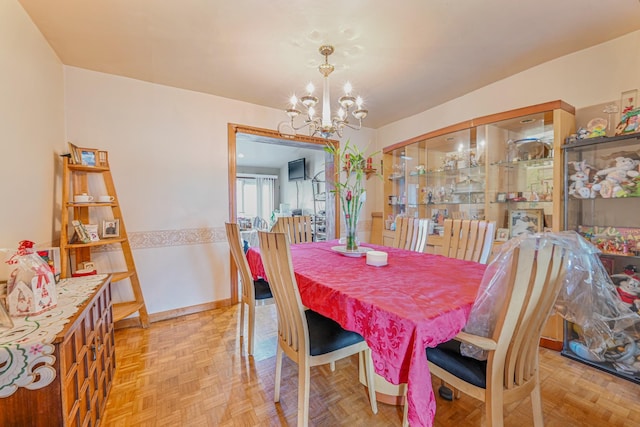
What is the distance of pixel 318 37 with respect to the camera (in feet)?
6.49

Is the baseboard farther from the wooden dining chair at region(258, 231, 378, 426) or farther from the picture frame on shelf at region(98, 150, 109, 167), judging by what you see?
the wooden dining chair at region(258, 231, 378, 426)

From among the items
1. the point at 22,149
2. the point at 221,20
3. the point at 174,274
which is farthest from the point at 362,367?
the point at 22,149

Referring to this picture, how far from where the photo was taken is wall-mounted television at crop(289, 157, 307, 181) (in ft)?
22.3

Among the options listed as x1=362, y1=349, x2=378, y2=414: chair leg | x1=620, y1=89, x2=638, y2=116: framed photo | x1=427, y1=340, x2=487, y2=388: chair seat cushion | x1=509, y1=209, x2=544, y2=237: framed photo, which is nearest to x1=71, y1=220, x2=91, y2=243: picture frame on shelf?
x1=362, y1=349, x2=378, y2=414: chair leg

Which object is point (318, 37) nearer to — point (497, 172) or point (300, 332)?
point (300, 332)

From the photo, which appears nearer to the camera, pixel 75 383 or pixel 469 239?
pixel 75 383

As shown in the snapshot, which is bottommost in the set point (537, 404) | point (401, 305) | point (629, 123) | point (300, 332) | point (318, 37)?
point (537, 404)

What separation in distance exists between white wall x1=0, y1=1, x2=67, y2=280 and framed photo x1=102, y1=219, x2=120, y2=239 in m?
0.32

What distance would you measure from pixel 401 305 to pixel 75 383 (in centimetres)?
140

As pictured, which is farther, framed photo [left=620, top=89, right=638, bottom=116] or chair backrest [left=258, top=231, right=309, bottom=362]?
framed photo [left=620, top=89, right=638, bottom=116]

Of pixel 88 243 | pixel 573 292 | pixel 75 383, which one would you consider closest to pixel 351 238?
pixel 573 292

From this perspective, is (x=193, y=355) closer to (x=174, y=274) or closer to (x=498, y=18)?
(x=174, y=274)

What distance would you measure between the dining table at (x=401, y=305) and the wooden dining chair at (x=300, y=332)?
0.13m

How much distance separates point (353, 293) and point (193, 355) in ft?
5.40
